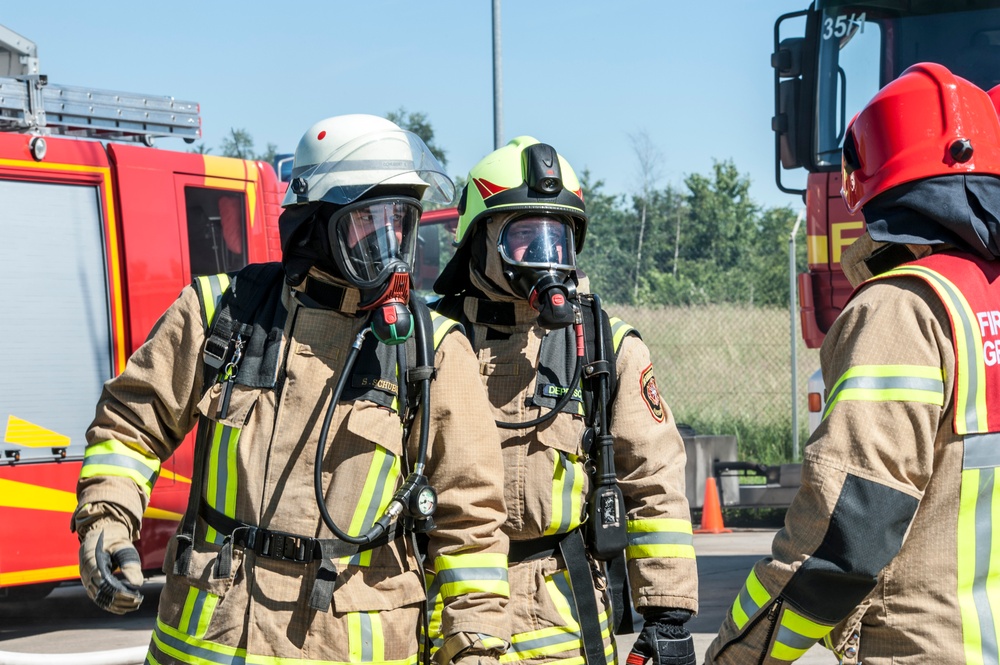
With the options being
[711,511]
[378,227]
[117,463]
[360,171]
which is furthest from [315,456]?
[711,511]

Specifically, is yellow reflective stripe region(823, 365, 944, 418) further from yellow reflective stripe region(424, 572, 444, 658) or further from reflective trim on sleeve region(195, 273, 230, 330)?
reflective trim on sleeve region(195, 273, 230, 330)

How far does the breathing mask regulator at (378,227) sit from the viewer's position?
9.05ft

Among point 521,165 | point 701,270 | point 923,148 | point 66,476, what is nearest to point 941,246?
point 923,148

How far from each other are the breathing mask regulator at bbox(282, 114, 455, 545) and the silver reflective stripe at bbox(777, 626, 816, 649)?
808 millimetres

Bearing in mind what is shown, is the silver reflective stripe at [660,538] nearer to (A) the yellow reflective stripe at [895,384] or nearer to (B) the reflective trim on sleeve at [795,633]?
→ (B) the reflective trim on sleeve at [795,633]

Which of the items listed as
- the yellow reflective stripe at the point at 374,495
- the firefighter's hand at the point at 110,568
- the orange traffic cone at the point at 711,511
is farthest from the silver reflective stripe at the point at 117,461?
the orange traffic cone at the point at 711,511

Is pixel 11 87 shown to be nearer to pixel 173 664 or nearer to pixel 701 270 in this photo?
pixel 173 664

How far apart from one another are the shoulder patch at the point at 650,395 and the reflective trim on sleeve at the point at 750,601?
47.5 inches

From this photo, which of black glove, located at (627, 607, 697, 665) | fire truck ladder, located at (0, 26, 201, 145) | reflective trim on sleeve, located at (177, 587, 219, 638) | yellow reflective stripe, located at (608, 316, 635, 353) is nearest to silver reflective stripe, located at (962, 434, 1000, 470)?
black glove, located at (627, 607, 697, 665)

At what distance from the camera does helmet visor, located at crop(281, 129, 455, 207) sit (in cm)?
292

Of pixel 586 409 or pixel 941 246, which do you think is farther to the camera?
pixel 586 409

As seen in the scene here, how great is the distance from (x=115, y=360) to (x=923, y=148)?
5.45 m

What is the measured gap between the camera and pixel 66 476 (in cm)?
661

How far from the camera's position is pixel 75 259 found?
6.84m
